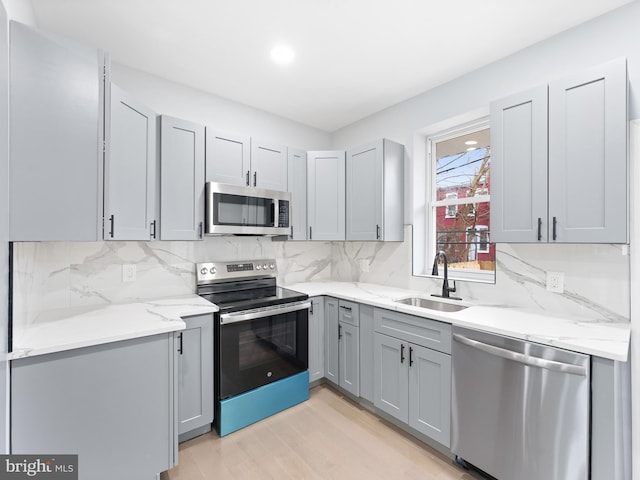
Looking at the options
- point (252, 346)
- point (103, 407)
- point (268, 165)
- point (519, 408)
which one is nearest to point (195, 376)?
point (252, 346)

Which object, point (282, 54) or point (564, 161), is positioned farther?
point (282, 54)

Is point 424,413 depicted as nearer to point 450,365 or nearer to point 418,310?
point 450,365

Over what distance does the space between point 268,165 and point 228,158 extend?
371 millimetres

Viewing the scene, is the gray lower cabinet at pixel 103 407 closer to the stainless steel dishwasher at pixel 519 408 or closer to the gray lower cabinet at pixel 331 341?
the gray lower cabinet at pixel 331 341

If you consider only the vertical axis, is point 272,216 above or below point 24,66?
below

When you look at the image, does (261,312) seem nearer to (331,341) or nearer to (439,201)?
(331,341)

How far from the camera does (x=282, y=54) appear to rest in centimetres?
212

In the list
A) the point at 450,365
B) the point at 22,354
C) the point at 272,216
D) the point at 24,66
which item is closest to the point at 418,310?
the point at 450,365

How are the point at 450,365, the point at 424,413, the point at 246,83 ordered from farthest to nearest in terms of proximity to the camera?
the point at 246,83
the point at 424,413
the point at 450,365

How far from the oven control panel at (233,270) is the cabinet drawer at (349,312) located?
31.7 inches

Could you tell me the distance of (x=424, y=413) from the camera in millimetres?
1982

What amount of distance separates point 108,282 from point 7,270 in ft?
3.18

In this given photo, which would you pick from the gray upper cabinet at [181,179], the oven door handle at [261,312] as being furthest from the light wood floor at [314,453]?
the gray upper cabinet at [181,179]

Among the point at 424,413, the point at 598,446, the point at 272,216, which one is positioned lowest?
the point at 424,413
